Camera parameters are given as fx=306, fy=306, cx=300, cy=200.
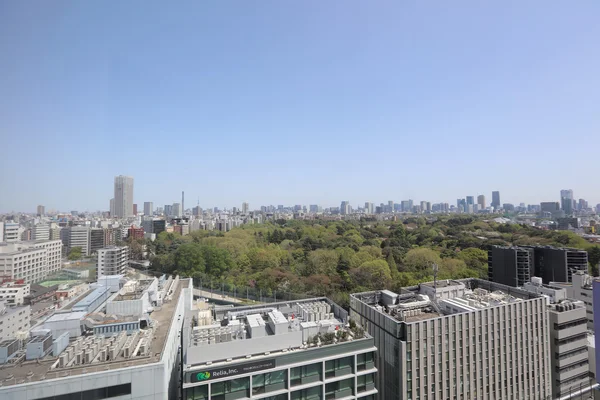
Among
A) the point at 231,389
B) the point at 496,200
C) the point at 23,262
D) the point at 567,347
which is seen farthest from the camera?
the point at 496,200

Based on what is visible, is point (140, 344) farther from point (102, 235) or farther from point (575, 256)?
point (102, 235)

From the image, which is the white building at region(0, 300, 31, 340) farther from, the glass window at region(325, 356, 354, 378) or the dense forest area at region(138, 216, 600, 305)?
the glass window at region(325, 356, 354, 378)

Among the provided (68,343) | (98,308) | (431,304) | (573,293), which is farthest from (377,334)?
(573,293)

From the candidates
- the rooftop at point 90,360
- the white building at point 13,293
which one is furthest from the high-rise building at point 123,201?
the rooftop at point 90,360

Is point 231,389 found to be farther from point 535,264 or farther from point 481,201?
point 481,201

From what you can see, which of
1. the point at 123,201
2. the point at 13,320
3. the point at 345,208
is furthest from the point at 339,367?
the point at 345,208
